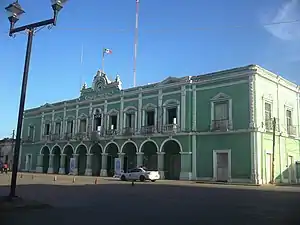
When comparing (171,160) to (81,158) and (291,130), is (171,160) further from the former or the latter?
(81,158)

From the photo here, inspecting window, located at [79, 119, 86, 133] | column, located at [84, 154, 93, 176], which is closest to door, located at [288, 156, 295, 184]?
column, located at [84, 154, 93, 176]

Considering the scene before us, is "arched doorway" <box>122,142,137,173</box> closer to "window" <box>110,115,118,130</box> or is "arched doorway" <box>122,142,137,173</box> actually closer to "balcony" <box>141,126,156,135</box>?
"balcony" <box>141,126,156,135</box>

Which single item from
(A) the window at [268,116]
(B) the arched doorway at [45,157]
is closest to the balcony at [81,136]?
(B) the arched doorway at [45,157]

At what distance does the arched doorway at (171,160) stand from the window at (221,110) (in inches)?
239

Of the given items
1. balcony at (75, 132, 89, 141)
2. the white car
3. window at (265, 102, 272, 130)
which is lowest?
the white car

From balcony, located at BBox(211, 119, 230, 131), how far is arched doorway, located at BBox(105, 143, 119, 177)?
49.1 ft

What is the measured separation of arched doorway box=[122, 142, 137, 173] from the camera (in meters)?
45.7

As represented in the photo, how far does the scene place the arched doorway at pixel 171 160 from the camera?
41344 mm

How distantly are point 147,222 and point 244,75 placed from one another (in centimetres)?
2770

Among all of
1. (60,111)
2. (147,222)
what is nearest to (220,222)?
(147,222)

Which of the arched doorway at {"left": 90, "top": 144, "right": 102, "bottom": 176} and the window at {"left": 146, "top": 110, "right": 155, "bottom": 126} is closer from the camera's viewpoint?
the window at {"left": 146, "top": 110, "right": 155, "bottom": 126}

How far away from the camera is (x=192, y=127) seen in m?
39.4

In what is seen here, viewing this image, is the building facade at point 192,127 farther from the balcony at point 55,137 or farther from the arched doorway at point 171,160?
the balcony at point 55,137

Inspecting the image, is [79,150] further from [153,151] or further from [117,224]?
[117,224]
